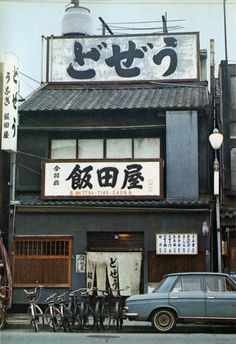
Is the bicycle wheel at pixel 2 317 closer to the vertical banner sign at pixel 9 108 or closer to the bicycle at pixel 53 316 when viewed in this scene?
the bicycle at pixel 53 316

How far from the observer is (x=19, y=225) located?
16.7 m

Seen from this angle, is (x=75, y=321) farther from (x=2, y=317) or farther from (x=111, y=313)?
(x=2, y=317)

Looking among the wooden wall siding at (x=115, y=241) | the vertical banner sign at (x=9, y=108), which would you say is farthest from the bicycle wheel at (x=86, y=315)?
the vertical banner sign at (x=9, y=108)

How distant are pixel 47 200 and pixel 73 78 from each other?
471 cm

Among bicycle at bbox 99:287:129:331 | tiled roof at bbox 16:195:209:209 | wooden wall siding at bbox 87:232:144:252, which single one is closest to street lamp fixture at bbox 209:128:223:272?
tiled roof at bbox 16:195:209:209

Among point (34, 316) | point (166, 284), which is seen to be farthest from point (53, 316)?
point (166, 284)

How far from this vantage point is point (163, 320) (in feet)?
41.8

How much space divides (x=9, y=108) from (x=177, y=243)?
19.6 ft

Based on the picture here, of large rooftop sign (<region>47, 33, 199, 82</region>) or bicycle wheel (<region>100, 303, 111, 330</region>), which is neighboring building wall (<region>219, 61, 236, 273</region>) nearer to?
large rooftop sign (<region>47, 33, 199, 82</region>)

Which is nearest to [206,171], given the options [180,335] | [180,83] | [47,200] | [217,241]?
[217,241]

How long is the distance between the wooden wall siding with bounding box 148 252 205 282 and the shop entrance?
1.10ft

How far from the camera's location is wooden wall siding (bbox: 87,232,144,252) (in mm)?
16578

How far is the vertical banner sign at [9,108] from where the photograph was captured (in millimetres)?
13883

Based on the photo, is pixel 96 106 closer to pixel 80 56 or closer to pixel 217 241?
pixel 80 56
